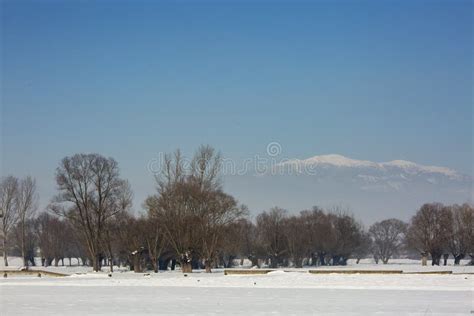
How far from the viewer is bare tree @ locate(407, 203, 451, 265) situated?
89.9m

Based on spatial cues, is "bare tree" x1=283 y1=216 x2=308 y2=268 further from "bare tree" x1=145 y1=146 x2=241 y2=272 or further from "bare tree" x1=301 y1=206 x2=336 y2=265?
"bare tree" x1=145 y1=146 x2=241 y2=272

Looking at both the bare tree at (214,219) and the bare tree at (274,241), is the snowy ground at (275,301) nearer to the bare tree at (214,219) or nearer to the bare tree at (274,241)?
the bare tree at (214,219)

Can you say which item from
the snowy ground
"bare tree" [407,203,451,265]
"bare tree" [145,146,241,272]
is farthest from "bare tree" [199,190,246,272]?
"bare tree" [407,203,451,265]

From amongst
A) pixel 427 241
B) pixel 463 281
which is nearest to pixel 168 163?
pixel 463 281

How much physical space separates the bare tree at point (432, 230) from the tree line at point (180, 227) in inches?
5.1

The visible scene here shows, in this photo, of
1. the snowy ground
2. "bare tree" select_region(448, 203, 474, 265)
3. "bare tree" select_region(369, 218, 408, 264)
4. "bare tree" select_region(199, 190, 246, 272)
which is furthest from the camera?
"bare tree" select_region(369, 218, 408, 264)

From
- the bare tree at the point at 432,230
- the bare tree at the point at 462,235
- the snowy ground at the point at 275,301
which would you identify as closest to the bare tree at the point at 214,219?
the snowy ground at the point at 275,301

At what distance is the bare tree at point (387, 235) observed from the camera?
145 meters

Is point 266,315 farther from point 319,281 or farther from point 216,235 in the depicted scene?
point 216,235

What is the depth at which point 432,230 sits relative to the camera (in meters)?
91.7

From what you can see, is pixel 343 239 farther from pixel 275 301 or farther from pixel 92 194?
pixel 275 301

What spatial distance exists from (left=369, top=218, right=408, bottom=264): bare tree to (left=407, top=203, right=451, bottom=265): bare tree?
4918 centimetres

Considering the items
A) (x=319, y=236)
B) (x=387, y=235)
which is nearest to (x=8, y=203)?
(x=319, y=236)

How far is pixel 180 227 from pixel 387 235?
305 feet
